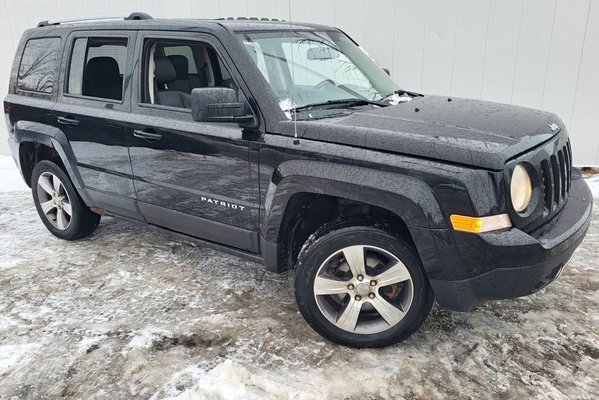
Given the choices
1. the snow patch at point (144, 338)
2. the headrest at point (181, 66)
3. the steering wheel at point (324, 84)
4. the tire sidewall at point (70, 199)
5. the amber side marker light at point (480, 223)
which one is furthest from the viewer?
the tire sidewall at point (70, 199)

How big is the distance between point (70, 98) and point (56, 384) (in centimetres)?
234

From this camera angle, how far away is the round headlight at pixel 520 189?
2.36 metres

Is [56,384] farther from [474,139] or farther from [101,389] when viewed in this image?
[474,139]

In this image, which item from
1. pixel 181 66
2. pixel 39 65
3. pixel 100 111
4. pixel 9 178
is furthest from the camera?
pixel 9 178

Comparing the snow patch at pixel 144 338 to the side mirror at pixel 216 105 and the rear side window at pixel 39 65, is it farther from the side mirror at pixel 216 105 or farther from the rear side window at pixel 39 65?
the rear side window at pixel 39 65

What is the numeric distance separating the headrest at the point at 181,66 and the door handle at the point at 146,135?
62cm

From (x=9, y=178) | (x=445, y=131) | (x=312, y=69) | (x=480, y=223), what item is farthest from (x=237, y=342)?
(x=9, y=178)

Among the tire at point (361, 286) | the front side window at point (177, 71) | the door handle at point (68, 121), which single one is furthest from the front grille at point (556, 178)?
the door handle at point (68, 121)

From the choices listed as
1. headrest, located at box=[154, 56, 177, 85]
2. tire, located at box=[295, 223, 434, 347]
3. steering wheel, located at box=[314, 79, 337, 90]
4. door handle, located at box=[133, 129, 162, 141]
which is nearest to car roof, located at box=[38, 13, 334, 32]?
headrest, located at box=[154, 56, 177, 85]

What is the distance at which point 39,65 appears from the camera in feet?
13.8

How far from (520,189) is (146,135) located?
2.44 m

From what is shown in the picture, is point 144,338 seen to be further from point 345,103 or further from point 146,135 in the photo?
point 345,103

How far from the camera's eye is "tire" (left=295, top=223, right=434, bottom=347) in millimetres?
2604

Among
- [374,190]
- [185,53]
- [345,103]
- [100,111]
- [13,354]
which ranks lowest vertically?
[13,354]
